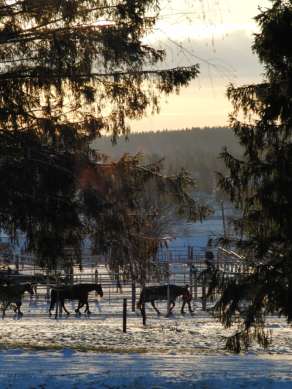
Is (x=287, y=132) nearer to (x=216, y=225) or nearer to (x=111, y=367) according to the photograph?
(x=111, y=367)

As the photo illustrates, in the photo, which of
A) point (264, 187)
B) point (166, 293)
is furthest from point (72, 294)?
point (264, 187)

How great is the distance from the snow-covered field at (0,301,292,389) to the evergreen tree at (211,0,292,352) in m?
0.90

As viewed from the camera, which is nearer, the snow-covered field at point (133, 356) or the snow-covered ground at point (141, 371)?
the snow-covered ground at point (141, 371)

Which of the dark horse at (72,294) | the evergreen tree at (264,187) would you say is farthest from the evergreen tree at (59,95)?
the dark horse at (72,294)

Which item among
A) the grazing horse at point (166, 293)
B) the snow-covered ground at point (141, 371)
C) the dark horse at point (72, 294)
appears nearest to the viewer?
the snow-covered ground at point (141, 371)

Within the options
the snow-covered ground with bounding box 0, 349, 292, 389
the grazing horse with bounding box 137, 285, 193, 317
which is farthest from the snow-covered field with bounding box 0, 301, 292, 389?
the grazing horse with bounding box 137, 285, 193, 317

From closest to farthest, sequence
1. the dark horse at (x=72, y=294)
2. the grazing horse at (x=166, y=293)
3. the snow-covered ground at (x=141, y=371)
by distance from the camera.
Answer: the snow-covered ground at (x=141, y=371), the dark horse at (x=72, y=294), the grazing horse at (x=166, y=293)

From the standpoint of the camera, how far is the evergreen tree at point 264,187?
1127cm

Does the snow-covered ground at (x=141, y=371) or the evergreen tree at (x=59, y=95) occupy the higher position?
the evergreen tree at (x=59, y=95)

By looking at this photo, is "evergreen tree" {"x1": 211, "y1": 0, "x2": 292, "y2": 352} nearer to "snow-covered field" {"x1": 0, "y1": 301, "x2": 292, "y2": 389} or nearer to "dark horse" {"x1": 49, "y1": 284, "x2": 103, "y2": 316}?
"snow-covered field" {"x1": 0, "y1": 301, "x2": 292, "y2": 389}

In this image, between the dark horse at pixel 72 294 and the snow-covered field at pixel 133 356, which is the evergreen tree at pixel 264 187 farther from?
the dark horse at pixel 72 294

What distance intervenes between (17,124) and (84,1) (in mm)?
2094

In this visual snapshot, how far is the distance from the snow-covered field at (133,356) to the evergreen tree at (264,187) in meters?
0.90

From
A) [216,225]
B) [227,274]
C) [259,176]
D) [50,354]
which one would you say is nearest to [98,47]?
[259,176]
